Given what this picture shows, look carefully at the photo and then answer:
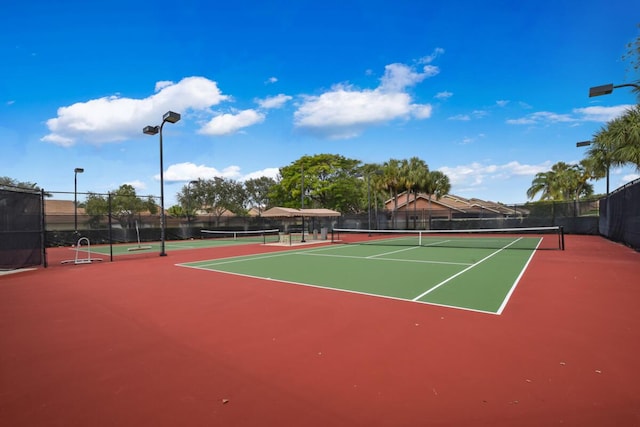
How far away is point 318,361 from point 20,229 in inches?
529

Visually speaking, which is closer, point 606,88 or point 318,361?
point 318,361

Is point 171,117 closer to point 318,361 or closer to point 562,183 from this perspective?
point 318,361

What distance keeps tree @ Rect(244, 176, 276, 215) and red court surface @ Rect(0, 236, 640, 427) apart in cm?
6184

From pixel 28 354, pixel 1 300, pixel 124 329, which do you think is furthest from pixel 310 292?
pixel 1 300

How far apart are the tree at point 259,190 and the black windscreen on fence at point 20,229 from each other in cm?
5567

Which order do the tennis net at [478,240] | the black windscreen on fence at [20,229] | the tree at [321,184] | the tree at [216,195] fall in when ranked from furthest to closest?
1. the tree at [216,195]
2. the tree at [321,184]
3. the tennis net at [478,240]
4. the black windscreen on fence at [20,229]

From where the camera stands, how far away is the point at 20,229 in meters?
12.1

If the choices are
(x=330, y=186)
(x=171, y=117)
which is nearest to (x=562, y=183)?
(x=330, y=186)

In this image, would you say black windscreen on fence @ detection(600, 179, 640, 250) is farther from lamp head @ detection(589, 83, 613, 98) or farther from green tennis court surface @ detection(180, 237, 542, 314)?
lamp head @ detection(589, 83, 613, 98)

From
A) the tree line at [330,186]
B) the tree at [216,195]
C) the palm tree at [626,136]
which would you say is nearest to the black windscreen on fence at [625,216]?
the palm tree at [626,136]

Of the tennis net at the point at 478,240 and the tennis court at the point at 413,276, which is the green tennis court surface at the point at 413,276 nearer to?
the tennis court at the point at 413,276

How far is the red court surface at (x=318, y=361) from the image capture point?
3020 mm

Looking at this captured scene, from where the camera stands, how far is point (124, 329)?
534 centimetres

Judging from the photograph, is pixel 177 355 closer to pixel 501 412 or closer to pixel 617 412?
pixel 501 412
